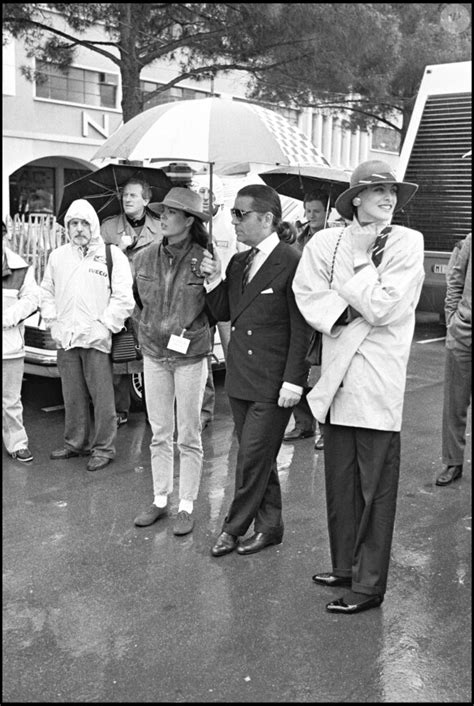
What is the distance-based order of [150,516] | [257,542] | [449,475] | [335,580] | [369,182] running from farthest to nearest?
[449,475], [150,516], [257,542], [335,580], [369,182]

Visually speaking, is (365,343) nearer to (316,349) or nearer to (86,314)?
(316,349)

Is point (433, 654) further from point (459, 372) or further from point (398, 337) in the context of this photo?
point (459, 372)

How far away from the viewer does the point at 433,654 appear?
3.68 meters

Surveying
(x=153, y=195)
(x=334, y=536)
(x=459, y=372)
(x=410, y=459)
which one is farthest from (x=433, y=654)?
(x=153, y=195)

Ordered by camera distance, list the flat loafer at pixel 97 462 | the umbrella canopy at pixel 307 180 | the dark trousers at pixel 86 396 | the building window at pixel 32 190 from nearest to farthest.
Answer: the flat loafer at pixel 97 462
the dark trousers at pixel 86 396
the umbrella canopy at pixel 307 180
the building window at pixel 32 190

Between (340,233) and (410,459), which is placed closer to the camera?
(340,233)

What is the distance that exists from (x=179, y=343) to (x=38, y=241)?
4.49 metres

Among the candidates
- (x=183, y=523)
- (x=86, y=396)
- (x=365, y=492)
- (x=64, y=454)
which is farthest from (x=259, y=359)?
(x=64, y=454)

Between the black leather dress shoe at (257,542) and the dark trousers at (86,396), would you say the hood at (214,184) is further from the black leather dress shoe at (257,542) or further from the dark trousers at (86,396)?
the black leather dress shoe at (257,542)

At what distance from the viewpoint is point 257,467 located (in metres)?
4.67

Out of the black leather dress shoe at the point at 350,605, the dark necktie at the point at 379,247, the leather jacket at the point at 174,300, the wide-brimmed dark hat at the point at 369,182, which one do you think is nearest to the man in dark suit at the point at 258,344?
the leather jacket at the point at 174,300

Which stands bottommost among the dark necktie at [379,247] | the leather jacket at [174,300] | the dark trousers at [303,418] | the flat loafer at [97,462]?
the flat loafer at [97,462]

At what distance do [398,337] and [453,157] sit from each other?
333 inches

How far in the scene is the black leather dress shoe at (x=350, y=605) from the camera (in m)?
4.03
